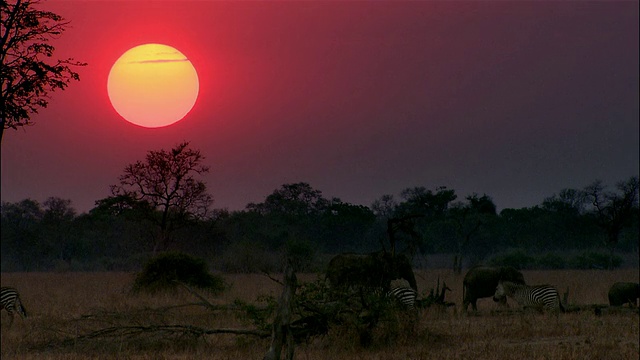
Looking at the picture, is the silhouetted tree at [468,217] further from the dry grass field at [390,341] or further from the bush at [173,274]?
the dry grass field at [390,341]

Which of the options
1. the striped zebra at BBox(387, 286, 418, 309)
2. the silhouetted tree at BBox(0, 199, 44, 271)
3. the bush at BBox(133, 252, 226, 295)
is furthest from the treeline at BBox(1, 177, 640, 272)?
the striped zebra at BBox(387, 286, 418, 309)

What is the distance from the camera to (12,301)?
22.4 m

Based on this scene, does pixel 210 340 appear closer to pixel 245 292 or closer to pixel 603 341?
pixel 603 341

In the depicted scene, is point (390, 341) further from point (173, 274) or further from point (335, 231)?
point (335, 231)

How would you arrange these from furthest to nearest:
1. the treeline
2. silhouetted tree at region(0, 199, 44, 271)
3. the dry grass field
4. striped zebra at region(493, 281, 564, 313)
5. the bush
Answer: silhouetted tree at region(0, 199, 44, 271)
the treeline
the bush
striped zebra at region(493, 281, 564, 313)
the dry grass field

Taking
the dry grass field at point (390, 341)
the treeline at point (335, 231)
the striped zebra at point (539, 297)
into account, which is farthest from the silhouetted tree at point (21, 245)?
the striped zebra at point (539, 297)

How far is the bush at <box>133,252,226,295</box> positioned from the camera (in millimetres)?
32125

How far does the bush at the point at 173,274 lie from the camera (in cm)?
3212

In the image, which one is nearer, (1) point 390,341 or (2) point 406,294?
(1) point 390,341

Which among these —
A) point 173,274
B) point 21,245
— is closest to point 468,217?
point 21,245

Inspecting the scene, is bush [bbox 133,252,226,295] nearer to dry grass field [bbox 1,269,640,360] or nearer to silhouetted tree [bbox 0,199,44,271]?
dry grass field [bbox 1,269,640,360]

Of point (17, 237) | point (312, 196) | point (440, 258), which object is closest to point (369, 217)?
point (440, 258)

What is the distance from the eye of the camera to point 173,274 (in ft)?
106

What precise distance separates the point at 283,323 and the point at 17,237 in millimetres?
86952
